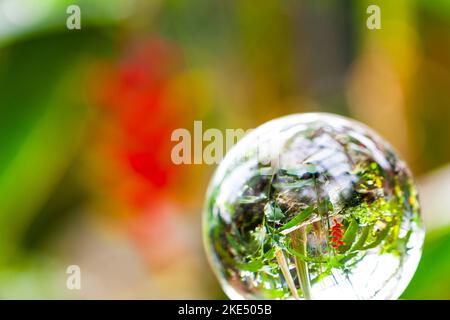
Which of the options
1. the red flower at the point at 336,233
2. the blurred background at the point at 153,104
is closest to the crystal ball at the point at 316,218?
the red flower at the point at 336,233

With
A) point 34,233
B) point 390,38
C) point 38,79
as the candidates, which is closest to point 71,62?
point 38,79

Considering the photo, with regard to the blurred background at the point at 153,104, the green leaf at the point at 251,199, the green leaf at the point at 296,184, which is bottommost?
the green leaf at the point at 251,199

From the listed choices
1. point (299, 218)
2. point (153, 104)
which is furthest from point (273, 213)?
point (153, 104)

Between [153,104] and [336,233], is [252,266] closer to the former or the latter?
[336,233]

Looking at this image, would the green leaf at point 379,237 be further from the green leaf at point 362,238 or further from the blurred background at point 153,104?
the blurred background at point 153,104

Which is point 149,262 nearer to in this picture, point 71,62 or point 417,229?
point 71,62

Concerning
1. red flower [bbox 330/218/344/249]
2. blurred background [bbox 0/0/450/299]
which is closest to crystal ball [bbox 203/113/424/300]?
red flower [bbox 330/218/344/249]

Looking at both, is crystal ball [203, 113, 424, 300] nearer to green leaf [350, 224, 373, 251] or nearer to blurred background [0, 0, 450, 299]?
green leaf [350, 224, 373, 251]
